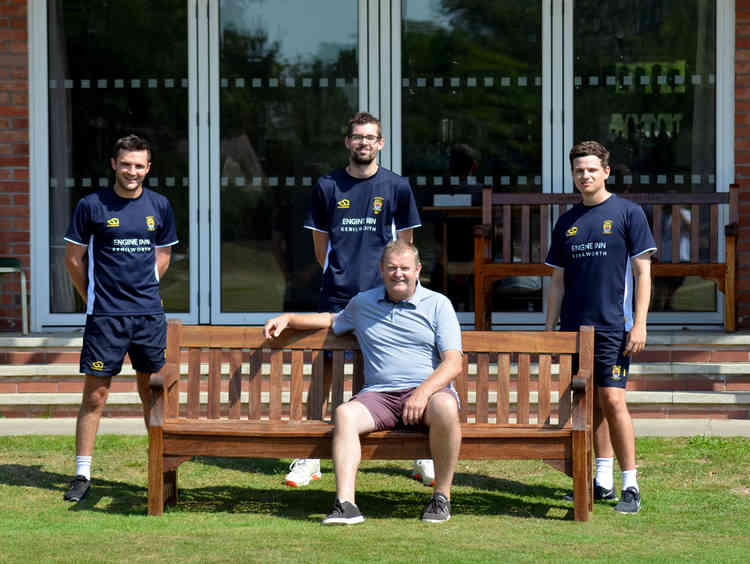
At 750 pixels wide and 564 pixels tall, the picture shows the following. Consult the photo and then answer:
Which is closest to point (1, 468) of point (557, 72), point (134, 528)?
point (134, 528)

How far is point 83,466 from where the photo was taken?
20.5 feet

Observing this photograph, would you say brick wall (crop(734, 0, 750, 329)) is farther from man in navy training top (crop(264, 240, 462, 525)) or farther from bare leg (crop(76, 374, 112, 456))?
bare leg (crop(76, 374, 112, 456))

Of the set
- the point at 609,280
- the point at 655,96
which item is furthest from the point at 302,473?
the point at 655,96

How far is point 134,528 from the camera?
17.9ft

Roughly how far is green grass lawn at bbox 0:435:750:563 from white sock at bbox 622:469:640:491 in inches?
5.1

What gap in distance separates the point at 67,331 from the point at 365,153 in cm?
387

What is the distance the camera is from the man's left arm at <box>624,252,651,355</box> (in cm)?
589

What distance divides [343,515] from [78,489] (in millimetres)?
1461

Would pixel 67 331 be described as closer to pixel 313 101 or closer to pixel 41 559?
pixel 313 101

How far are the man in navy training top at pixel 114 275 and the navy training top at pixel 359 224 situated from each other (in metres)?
0.88

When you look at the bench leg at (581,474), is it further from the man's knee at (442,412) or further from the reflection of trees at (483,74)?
the reflection of trees at (483,74)

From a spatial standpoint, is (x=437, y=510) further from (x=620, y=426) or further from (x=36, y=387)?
(x=36, y=387)

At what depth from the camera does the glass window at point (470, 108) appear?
9.50 meters

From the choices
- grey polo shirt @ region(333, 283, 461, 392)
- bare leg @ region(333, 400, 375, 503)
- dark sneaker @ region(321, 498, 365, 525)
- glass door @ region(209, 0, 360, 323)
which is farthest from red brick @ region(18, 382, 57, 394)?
dark sneaker @ region(321, 498, 365, 525)
